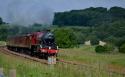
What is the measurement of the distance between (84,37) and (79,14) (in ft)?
143

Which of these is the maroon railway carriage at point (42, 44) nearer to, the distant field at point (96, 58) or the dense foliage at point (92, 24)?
the distant field at point (96, 58)

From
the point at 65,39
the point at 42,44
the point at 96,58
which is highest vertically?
the point at 42,44

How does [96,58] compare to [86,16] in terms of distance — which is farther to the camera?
[86,16]

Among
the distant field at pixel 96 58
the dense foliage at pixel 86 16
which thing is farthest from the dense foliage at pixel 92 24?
the distant field at pixel 96 58

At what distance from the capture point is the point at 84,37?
90.9m

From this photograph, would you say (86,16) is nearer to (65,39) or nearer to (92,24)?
(92,24)

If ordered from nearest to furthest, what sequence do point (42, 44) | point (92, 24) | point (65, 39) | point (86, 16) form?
1. point (42, 44)
2. point (65, 39)
3. point (92, 24)
4. point (86, 16)

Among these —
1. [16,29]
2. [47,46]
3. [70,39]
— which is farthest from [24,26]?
[47,46]

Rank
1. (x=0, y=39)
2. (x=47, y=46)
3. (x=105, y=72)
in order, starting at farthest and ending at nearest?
(x=0, y=39)
(x=47, y=46)
(x=105, y=72)

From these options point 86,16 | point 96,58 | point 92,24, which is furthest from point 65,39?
point 86,16

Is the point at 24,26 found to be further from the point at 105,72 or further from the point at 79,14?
the point at 79,14

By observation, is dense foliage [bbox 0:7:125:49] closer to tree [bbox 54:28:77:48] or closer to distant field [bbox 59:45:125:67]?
tree [bbox 54:28:77:48]

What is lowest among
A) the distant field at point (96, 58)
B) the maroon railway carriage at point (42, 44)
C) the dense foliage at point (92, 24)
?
the dense foliage at point (92, 24)

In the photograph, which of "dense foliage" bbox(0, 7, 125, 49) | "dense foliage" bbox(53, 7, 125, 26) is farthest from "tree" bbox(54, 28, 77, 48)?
"dense foliage" bbox(53, 7, 125, 26)
